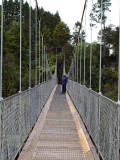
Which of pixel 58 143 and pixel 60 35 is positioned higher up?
pixel 60 35

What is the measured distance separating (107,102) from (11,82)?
15.5 m

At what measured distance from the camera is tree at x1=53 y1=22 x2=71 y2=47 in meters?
43.7

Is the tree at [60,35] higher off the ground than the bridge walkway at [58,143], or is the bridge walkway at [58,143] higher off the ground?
the tree at [60,35]

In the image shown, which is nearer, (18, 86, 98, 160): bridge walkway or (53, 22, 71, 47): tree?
(18, 86, 98, 160): bridge walkway

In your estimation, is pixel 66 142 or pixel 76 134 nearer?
pixel 66 142

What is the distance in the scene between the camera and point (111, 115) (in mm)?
1770

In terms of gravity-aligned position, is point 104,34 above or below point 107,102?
above

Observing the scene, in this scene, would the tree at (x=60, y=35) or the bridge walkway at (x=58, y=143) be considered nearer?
the bridge walkway at (x=58, y=143)

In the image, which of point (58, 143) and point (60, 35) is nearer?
point (58, 143)

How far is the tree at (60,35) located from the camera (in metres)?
43.7

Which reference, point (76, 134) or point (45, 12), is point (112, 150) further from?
point (45, 12)

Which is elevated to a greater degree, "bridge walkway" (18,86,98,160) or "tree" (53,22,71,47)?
"tree" (53,22,71,47)

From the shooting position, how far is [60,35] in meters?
43.7

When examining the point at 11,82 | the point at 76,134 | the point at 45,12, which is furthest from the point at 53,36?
the point at 76,134
